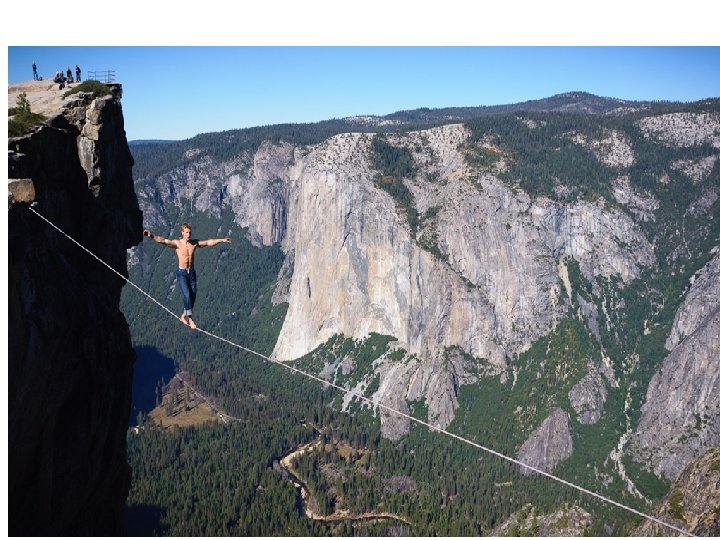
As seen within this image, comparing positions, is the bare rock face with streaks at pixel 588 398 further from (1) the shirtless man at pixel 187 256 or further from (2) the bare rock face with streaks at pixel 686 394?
(1) the shirtless man at pixel 187 256

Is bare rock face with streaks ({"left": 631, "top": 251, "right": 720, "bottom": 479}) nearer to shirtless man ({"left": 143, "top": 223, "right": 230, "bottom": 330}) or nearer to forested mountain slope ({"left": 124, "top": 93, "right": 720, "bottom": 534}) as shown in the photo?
forested mountain slope ({"left": 124, "top": 93, "right": 720, "bottom": 534})

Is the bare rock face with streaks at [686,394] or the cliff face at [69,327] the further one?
the bare rock face with streaks at [686,394]

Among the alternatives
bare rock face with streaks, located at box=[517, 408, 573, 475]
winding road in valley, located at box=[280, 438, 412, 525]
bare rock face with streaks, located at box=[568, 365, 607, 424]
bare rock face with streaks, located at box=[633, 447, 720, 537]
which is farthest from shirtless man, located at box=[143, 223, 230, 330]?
bare rock face with streaks, located at box=[568, 365, 607, 424]

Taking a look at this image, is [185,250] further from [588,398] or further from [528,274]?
[528,274]

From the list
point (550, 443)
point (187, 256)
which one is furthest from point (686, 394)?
point (187, 256)

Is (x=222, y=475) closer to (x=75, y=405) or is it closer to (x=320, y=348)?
(x=320, y=348)

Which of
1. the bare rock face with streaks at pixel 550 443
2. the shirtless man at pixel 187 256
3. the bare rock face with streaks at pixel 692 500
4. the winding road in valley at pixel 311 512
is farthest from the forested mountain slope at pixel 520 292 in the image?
the shirtless man at pixel 187 256
